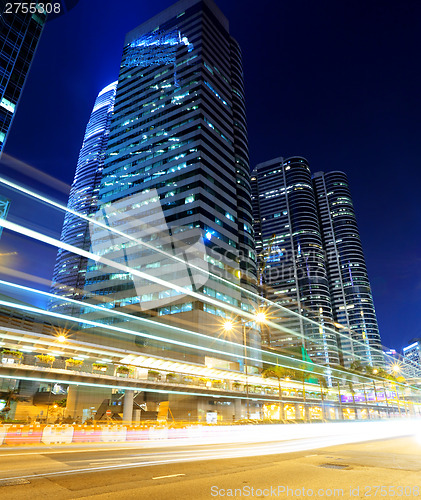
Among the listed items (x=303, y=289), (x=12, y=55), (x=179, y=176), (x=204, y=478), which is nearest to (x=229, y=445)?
(x=204, y=478)

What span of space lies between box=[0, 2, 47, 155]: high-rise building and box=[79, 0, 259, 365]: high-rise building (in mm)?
38631

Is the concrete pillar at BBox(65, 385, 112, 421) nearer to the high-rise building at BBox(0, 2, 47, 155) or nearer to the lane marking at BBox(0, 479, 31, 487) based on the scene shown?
the lane marking at BBox(0, 479, 31, 487)

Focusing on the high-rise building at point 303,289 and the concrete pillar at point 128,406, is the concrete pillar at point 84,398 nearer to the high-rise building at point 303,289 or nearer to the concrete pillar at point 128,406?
the concrete pillar at point 128,406

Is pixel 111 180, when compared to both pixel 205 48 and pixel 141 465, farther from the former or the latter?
pixel 141 465

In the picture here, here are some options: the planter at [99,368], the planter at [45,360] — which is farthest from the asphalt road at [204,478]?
the planter at [99,368]

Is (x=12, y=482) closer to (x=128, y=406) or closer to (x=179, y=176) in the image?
(x=128, y=406)

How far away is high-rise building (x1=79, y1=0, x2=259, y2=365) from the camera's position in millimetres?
80938

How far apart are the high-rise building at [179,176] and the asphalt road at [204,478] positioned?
57.6 meters

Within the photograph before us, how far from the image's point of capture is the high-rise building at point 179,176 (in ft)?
266

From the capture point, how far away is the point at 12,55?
6462 cm

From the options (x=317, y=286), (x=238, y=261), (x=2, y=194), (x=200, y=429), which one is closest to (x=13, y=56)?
(x=2, y=194)

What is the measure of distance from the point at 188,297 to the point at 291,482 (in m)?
66.1

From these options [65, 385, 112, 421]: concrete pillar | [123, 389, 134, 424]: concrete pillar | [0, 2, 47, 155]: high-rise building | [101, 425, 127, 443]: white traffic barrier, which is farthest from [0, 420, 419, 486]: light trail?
[0, 2, 47, 155]: high-rise building

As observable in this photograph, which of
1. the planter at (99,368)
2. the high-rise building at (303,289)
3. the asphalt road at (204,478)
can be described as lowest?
the asphalt road at (204,478)
